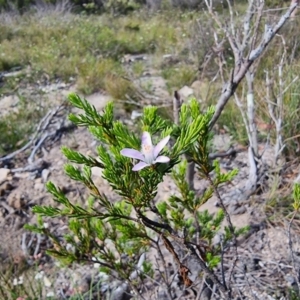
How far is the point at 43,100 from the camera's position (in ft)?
15.4

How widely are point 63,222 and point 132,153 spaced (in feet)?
6.73

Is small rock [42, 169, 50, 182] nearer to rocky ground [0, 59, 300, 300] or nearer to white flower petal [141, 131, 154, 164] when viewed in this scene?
rocky ground [0, 59, 300, 300]

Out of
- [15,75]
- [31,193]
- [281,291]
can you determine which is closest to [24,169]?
[31,193]

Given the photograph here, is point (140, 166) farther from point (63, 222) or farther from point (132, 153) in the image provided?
point (63, 222)

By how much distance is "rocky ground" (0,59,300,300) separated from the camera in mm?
1990

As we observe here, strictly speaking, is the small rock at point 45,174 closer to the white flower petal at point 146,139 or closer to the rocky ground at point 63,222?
the rocky ground at point 63,222

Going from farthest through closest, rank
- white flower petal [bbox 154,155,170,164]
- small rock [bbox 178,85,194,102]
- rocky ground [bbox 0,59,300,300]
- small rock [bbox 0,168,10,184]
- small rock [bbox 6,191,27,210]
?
small rock [bbox 178,85,194,102] → small rock [bbox 0,168,10,184] → small rock [bbox 6,191,27,210] → rocky ground [bbox 0,59,300,300] → white flower petal [bbox 154,155,170,164]

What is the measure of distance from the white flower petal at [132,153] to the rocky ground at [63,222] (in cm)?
79

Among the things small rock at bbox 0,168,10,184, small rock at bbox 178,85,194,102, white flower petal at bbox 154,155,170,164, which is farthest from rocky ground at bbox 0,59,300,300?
small rock at bbox 178,85,194,102

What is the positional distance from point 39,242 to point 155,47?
Answer: 19.0 ft

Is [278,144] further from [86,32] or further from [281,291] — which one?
[86,32]

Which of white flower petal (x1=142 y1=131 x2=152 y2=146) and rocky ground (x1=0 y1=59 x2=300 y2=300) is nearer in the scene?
white flower petal (x1=142 y1=131 x2=152 y2=146)

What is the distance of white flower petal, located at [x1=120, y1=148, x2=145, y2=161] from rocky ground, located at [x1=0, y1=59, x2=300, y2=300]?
79 centimetres

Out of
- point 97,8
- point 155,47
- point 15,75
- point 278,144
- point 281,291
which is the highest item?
point 278,144
